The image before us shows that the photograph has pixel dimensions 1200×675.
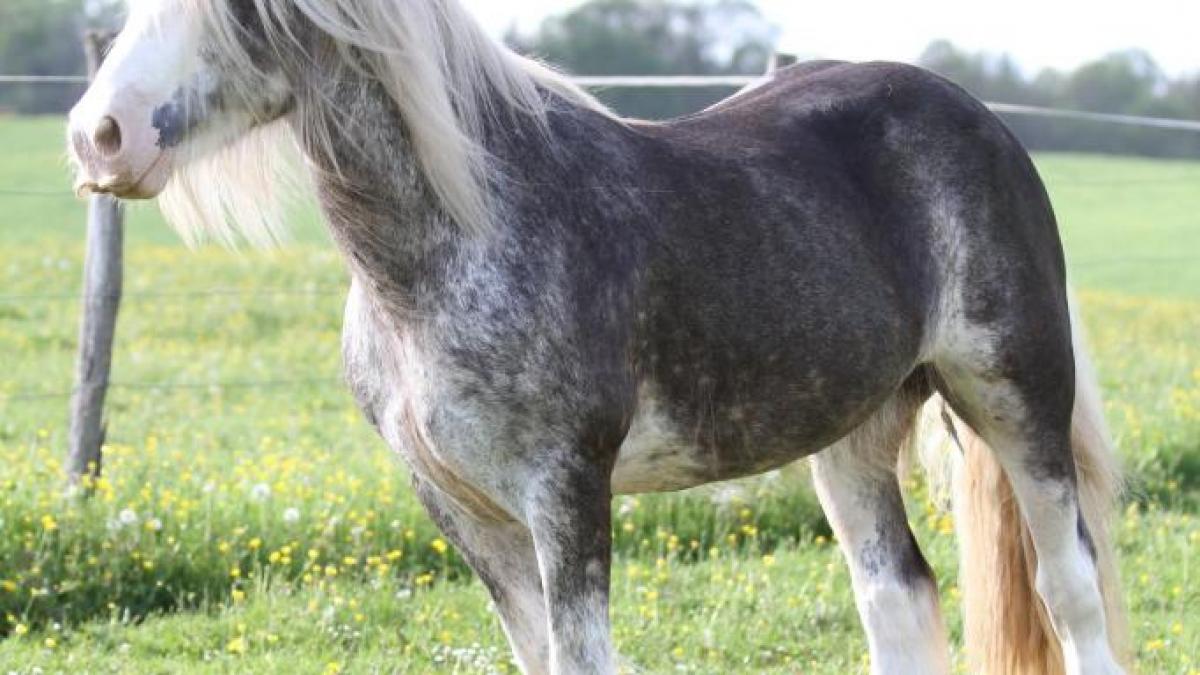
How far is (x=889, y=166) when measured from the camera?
12.5 ft

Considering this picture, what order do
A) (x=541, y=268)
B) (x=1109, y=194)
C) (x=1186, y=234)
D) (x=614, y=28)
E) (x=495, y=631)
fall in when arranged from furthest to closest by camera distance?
(x=614, y=28)
(x=1109, y=194)
(x=1186, y=234)
(x=495, y=631)
(x=541, y=268)

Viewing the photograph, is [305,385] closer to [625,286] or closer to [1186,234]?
[625,286]

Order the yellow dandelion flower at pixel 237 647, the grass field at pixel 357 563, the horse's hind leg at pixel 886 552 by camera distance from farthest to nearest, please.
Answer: the grass field at pixel 357 563 → the yellow dandelion flower at pixel 237 647 → the horse's hind leg at pixel 886 552

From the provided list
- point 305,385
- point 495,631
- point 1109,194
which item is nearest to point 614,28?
point 1109,194

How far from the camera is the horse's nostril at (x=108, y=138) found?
285 centimetres

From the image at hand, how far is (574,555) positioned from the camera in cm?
318

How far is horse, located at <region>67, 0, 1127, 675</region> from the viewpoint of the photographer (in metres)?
3.11

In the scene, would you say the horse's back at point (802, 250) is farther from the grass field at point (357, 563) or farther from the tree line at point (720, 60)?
the tree line at point (720, 60)

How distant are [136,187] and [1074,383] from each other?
222cm

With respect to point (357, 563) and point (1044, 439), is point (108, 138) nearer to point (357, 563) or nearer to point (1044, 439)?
point (1044, 439)

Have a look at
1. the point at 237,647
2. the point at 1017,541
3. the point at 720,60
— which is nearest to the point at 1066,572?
the point at 1017,541

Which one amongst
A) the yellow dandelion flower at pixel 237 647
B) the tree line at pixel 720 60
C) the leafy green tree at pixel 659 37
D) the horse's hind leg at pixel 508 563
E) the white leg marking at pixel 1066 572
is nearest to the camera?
the horse's hind leg at pixel 508 563

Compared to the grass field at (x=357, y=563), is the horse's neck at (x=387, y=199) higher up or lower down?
higher up

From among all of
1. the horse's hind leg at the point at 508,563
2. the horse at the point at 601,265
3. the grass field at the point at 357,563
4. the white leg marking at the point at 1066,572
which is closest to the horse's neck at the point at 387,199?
the horse at the point at 601,265
